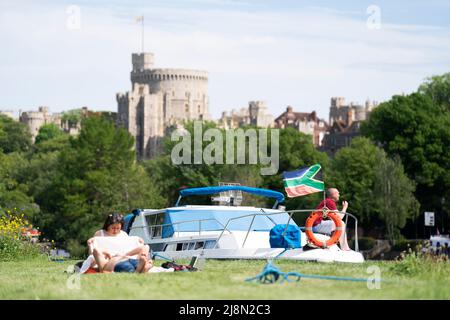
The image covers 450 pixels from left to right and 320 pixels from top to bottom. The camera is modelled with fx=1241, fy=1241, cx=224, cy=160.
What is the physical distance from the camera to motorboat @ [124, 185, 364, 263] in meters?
29.2

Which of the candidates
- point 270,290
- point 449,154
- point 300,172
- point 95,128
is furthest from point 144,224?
point 95,128

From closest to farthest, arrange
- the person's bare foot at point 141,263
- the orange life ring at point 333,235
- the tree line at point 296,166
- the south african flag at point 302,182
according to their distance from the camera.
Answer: the person's bare foot at point 141,263 → the orange life ring at point 333,235 → the south african flag at point 302,182 → the tree line at point 296,166

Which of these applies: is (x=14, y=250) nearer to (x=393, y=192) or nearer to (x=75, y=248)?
(x=75, y=248)

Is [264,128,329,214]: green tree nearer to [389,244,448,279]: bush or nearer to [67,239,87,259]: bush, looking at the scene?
[67,239,87,259]: bush

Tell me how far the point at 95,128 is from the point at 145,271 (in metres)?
80.5

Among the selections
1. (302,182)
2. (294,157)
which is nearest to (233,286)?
(302,182)

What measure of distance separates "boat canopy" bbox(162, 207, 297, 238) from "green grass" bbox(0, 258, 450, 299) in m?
13.1

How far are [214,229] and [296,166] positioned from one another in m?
65.5

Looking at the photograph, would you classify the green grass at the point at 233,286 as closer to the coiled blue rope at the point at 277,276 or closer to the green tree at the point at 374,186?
the coiled blue rope at the point at 277,276

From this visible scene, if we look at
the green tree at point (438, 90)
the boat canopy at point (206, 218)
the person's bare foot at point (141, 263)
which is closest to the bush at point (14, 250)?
the boat canopy at point (206, 218)

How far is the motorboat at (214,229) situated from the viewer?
29.2 m

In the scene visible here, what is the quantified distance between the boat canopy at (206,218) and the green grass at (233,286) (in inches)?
517
